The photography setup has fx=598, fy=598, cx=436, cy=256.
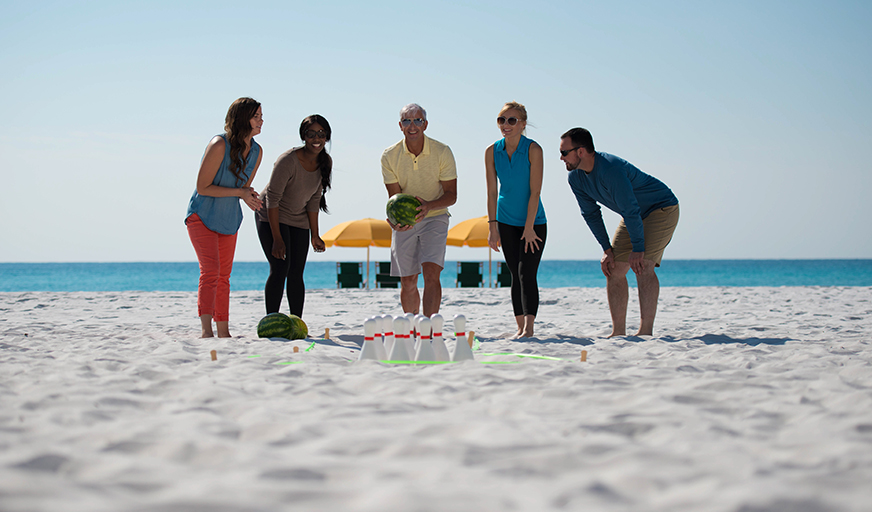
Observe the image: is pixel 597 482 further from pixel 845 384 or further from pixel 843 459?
pixel 845 384

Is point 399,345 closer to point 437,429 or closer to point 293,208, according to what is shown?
point 437,429

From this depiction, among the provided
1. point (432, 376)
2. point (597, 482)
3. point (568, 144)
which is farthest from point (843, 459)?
point (568, 144)

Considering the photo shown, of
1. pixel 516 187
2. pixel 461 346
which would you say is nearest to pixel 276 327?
pixel 461 346

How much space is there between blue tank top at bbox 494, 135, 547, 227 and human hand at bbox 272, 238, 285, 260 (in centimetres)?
176

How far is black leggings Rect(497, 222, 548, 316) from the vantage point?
15.2 feet

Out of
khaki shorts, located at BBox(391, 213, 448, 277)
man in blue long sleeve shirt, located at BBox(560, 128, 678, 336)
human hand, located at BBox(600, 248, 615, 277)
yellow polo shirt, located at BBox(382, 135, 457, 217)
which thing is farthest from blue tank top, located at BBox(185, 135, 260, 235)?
human hand, located at BBox(600, 248, 615, 277)

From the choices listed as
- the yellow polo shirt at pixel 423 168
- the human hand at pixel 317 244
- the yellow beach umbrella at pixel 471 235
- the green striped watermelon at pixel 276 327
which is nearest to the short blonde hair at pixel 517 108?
the yellow polo shirt at pixel 423 168

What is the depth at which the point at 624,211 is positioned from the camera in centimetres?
445

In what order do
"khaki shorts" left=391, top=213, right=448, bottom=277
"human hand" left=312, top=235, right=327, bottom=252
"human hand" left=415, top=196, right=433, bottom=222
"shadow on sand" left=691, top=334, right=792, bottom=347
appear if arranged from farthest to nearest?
"human hand" left=312, top=235, right=327, bottom=252 → "khaki shorts" left=391, top=213, right=448, bottom=277 → "human hand" left=415, top=196, right=433, bottom=222 → "shadow on sand" left=691, top=334, right=792, bottom=347

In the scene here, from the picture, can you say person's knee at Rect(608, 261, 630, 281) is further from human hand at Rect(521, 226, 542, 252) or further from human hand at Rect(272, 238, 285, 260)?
human hand at Rect(272, 238, 285, 260)

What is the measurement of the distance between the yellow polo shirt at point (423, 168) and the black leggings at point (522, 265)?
0.57 m

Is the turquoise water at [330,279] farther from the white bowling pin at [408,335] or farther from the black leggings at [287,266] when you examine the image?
the white bowling pin at [408,335]

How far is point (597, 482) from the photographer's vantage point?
1.46m

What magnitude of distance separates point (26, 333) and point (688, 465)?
5.01m
